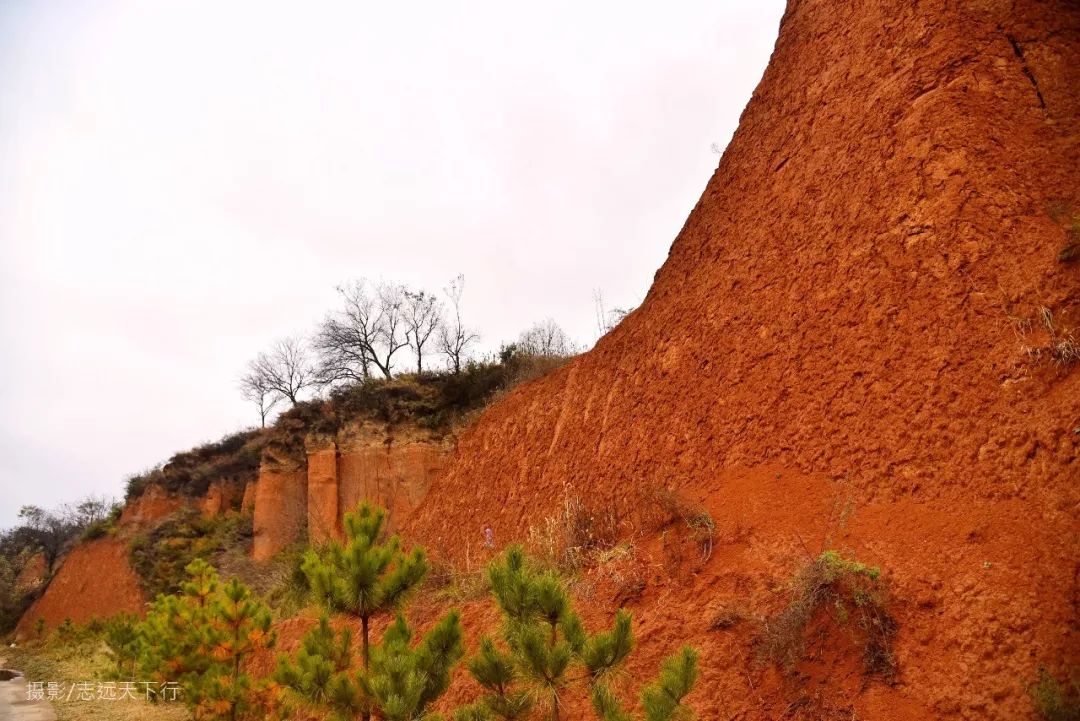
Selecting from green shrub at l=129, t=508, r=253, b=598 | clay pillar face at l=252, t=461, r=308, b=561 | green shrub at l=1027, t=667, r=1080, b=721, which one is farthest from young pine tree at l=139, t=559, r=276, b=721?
green shrub at l=129, t=508, r=253, b=598

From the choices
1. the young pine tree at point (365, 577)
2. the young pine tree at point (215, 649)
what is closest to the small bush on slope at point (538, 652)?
the young pine tree at point (365, 577)

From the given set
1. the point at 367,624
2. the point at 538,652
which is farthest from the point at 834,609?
the point at 367,624

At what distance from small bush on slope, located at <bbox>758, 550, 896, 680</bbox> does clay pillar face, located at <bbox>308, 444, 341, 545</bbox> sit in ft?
65.2

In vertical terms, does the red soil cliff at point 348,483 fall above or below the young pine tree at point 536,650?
above

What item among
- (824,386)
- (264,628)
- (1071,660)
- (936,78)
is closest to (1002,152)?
(936,78)

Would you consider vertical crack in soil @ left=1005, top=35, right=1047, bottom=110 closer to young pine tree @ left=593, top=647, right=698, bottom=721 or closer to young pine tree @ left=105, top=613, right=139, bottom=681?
young pine tree @ left=593, top=647, right=698, bottom=721

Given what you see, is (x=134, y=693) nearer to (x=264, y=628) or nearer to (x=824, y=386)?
(x=264, y=628)

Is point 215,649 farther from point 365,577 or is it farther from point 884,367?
point 884,367

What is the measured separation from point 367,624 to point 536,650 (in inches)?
101

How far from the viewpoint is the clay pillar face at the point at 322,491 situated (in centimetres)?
2288

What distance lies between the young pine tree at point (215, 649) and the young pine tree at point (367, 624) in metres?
4.48

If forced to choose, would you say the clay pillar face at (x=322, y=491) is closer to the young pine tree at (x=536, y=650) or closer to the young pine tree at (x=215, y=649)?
the young pine tree at (x=215, y=649)

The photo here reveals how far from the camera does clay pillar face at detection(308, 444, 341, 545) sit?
22875 mm

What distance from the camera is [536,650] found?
175 inches
